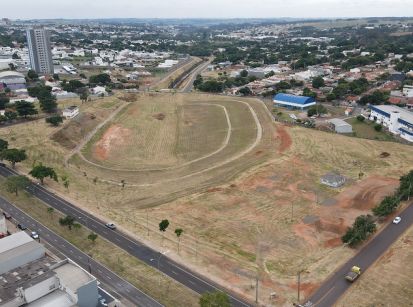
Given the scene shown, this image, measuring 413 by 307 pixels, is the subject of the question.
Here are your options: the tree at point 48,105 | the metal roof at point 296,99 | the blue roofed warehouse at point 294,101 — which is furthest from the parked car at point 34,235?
the metal roof at point 296,99

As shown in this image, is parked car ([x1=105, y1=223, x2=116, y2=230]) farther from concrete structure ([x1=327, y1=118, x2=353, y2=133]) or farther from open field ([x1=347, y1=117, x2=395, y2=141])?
open field ([x1=347, y1=117, x2=395, y2=141])

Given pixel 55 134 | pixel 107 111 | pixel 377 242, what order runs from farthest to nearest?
pixel 107 111 → pixel 55 134 → pixel 377 242

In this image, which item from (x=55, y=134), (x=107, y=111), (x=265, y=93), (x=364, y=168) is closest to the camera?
(x=364, y=168)

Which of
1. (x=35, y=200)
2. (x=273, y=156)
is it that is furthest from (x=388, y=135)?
(x=35, y=200)

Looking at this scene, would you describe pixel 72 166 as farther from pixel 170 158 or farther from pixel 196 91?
pixel 196 91

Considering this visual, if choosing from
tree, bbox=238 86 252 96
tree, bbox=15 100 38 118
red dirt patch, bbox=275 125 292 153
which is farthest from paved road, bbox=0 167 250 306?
tree, bbox=238 86 252 96

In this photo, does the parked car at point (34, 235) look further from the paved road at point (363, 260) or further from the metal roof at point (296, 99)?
the metal roof at point (296, 99)

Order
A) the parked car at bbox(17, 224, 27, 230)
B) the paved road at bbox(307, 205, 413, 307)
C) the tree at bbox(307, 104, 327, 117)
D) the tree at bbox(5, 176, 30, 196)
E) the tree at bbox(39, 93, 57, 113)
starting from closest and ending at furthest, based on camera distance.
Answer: the paved road at bbox(307, 205, 413, 307) < the parked car at bbox(17, 224, 27, 230) < the tree at bbox(5, 176, 30, 196) < the tree at bbox(39, 93, 57, 113) < the tree at bbox(307, 104, 327, 117)
